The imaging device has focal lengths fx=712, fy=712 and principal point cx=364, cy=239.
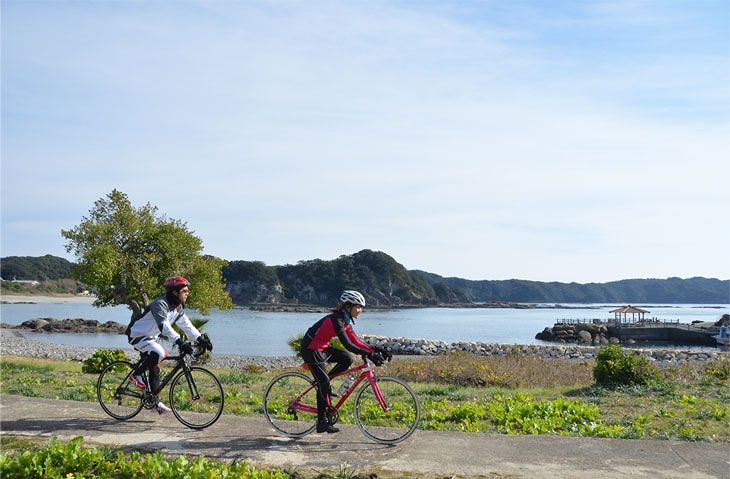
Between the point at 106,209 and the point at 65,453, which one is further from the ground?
the point at 106,209

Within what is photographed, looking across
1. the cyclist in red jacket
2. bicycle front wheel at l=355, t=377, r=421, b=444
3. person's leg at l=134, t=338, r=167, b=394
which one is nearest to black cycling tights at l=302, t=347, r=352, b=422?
the cyclist in red jacket

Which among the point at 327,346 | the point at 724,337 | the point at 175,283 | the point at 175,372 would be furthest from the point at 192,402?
the point at 724,337

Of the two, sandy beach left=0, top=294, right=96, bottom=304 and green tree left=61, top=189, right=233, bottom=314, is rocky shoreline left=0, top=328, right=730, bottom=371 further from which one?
sandy beach left=0, top=294, right=96, bottom=304

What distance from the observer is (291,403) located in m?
8.87

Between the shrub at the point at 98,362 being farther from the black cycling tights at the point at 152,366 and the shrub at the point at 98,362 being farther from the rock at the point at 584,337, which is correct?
the rock at the point at 584,337

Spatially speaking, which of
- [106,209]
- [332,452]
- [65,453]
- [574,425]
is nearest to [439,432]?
[332,452]

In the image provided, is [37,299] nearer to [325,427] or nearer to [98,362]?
[98,362]

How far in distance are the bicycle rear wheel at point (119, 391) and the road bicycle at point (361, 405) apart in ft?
5.88

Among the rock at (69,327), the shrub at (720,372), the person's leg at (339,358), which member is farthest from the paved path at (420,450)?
the rock at (69,327)

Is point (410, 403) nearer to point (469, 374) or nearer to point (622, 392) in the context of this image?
point (622, 392)

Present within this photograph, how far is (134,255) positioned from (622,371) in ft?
79.5

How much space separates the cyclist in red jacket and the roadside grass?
1664 mm

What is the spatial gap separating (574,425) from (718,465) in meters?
2.61

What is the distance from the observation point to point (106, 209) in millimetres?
33594
